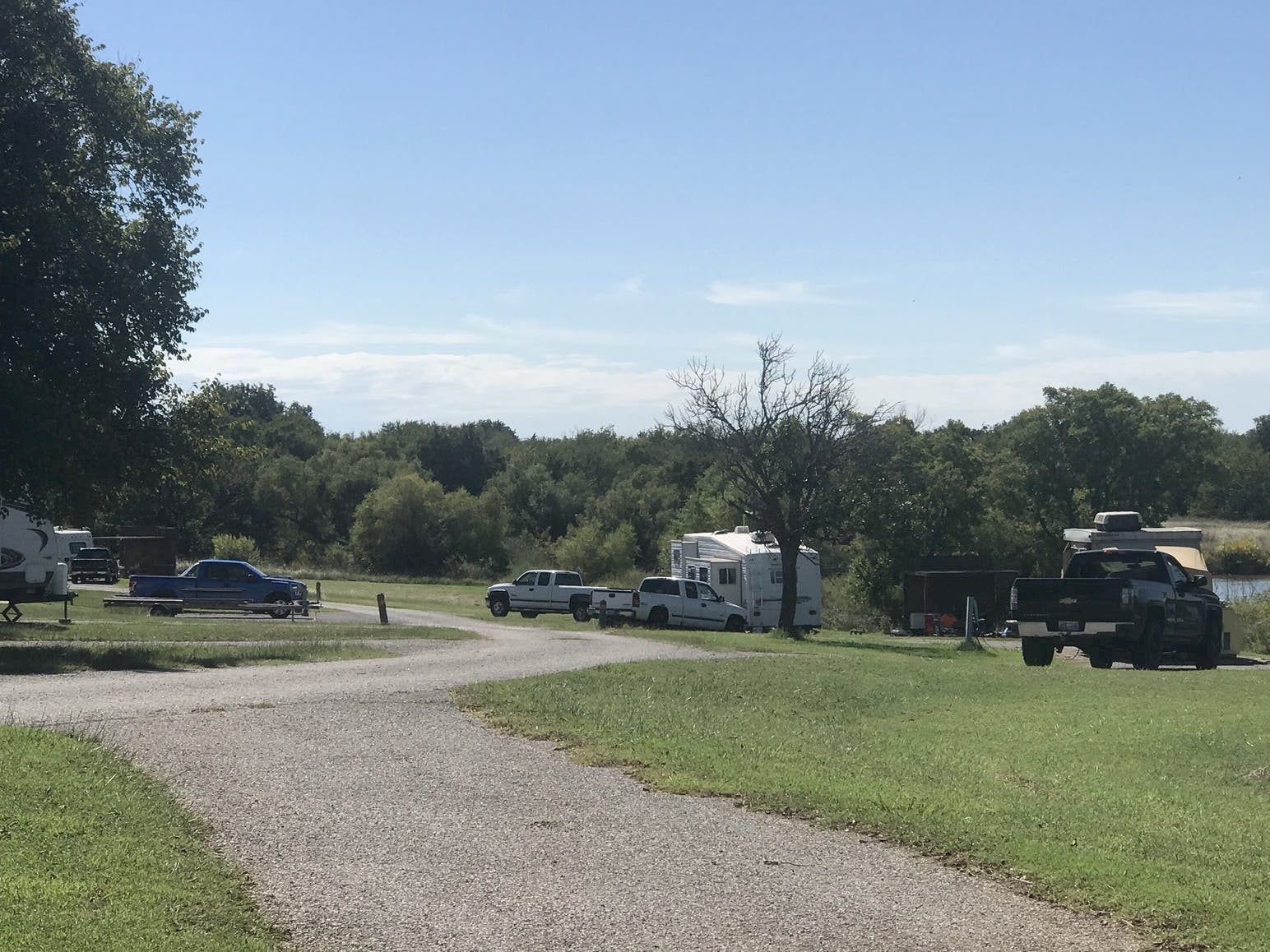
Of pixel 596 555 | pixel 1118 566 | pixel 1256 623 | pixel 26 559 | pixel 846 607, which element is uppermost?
pixel 26 559

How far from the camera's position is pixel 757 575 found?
134 feet

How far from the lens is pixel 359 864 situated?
7.69 metres

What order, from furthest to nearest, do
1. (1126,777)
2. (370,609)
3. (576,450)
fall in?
1. (576,450)
2. (370,609)
3. (1126,777)

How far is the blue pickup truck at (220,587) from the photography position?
131 feet

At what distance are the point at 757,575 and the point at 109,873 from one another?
114 feet

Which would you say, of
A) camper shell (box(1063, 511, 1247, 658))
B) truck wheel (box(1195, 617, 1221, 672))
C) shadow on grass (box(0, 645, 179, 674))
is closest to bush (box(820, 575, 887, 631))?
camper shell (box(1063, 511, 1247, 658))

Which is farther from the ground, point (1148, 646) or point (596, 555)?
point (596, 555)

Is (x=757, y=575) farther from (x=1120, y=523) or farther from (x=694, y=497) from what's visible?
(x=694, y=497)

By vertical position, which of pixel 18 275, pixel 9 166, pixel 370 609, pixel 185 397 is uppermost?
pixel 9 166

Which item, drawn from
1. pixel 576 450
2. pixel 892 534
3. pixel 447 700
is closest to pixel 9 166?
pixel 447 700

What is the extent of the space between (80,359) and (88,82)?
5.66 meters

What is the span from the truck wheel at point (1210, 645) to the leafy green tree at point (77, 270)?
20334mm

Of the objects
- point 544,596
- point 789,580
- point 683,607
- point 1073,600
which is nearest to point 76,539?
point 544,596

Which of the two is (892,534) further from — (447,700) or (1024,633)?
(447,700)
